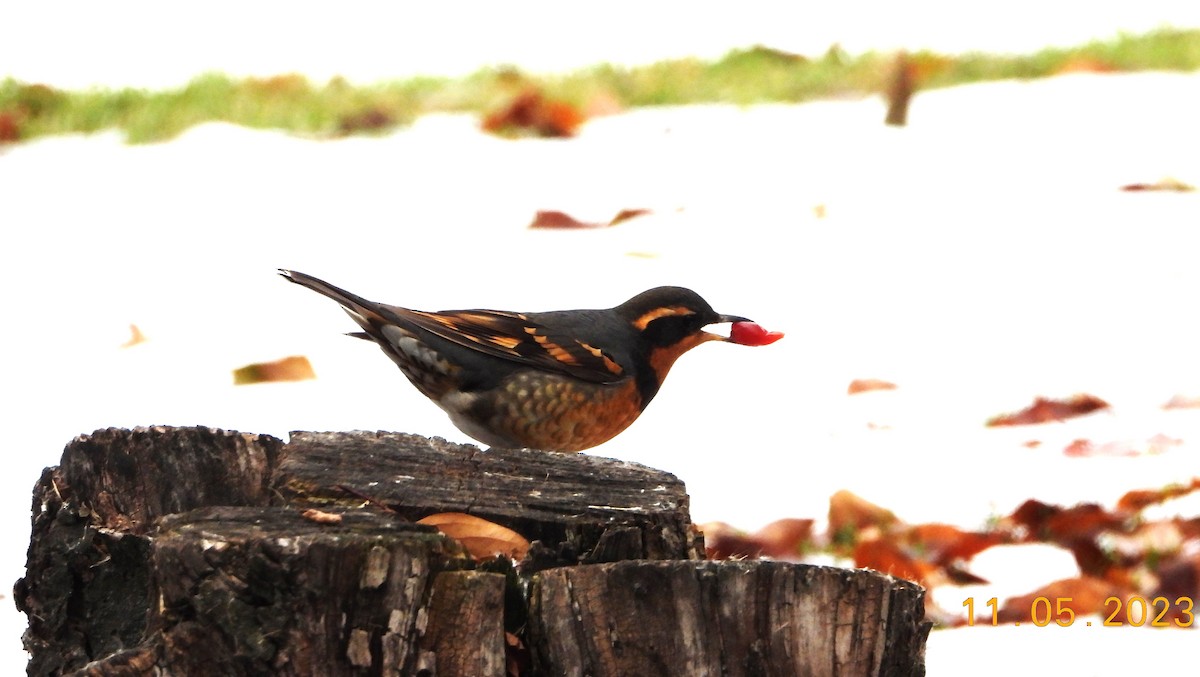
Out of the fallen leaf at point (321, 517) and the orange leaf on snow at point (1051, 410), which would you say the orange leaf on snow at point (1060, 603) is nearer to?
the orange leaf on snow at point (1051, 410)

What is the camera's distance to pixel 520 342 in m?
5.33

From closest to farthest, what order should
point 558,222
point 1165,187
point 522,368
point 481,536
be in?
point 481,536
point 522,368
point 558,222
point 1165,187

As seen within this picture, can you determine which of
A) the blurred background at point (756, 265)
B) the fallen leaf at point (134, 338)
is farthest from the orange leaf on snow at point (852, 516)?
the fallen leaf at point (134, 338)

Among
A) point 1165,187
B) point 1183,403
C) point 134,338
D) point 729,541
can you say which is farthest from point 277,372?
point 1165,187

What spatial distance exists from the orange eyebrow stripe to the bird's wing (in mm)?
279

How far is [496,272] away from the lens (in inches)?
378

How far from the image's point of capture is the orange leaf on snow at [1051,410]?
24.3 ft

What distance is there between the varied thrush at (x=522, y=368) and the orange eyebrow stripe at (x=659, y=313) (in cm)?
9

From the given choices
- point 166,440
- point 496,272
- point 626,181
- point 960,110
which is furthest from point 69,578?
point 960,110

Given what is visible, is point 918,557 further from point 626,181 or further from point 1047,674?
point 626,181

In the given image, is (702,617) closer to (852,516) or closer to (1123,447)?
(852,516)

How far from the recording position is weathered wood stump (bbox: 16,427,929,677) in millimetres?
3072

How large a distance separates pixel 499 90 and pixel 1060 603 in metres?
9.19

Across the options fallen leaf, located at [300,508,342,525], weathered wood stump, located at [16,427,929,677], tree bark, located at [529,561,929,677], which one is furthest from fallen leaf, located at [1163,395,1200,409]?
fallen leaf, located at [300,508,342,525]
